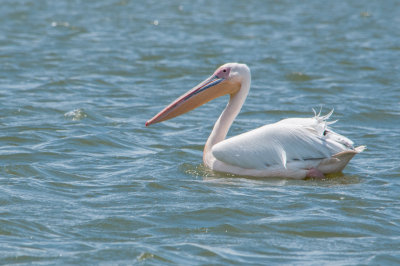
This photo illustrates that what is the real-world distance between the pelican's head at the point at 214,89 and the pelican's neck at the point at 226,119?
0.12ft

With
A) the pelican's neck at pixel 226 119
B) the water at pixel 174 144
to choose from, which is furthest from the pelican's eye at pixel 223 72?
the water at pixel 174 144

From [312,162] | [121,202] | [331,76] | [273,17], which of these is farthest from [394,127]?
[273,17]

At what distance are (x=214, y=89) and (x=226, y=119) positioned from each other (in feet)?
0.98

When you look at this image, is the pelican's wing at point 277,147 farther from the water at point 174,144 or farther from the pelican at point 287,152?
the water at point 174,144

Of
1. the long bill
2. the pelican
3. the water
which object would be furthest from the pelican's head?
the pelican

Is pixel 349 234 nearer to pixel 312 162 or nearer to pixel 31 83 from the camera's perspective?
pixel 312 162

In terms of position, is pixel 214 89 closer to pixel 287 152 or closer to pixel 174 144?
pixel 174 144

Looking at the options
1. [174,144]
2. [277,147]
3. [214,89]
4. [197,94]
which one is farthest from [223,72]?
[277,147]

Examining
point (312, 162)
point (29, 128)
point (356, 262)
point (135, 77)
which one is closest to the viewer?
point (356, 262)

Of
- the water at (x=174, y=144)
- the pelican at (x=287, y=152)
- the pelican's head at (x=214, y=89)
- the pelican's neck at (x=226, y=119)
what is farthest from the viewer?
the pelican's head at (x=214, y=89)

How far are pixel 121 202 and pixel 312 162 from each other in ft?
5.34

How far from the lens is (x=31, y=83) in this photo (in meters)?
10.0

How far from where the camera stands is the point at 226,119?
6.65m

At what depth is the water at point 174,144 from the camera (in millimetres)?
4414
